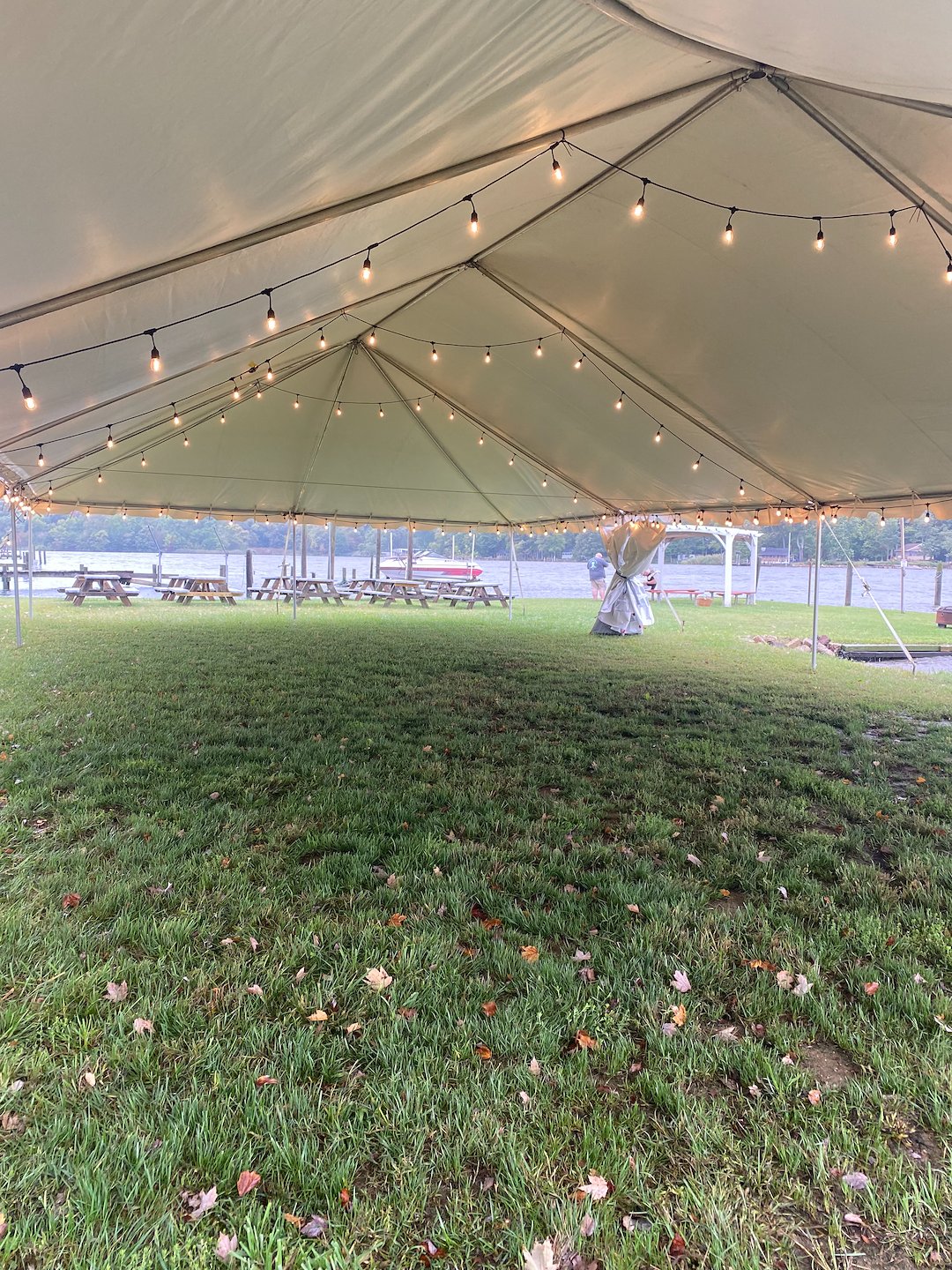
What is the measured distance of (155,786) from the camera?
369 centimetres

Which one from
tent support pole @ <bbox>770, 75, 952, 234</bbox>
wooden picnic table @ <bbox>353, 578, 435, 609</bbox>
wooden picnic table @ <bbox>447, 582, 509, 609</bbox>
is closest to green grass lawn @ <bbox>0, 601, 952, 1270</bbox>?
tent support pole @ <bbox>770, 75, 952, 234</bbox>

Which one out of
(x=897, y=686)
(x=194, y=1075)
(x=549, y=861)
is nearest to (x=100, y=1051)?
(x=194, y=1075)

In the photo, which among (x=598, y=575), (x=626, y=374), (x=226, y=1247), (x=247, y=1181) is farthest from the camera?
(x=598, y=575)

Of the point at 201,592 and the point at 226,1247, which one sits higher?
the point at 201,592

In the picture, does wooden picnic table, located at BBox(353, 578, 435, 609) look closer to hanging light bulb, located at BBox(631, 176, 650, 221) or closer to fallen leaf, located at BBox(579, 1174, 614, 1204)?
hanging light bulb, located at BBox(631, 176, 650, 221)

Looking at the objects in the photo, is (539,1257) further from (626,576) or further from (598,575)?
(598,575)

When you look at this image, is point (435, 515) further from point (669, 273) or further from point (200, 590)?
point (669, 273)

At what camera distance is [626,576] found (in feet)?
40.9

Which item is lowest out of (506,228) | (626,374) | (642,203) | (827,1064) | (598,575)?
(827,1064)

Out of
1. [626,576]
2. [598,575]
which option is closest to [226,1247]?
[626,576]

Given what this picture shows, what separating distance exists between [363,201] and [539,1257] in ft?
13.1

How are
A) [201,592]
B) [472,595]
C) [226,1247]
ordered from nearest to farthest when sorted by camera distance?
[226,1247], [201,592], [472,595]

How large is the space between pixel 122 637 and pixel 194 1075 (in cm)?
949

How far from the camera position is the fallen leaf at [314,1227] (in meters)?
1.30
